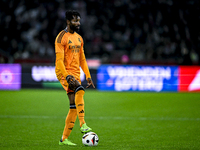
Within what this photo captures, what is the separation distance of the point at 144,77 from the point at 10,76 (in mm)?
5767

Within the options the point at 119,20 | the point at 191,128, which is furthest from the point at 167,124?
the point at 119,20

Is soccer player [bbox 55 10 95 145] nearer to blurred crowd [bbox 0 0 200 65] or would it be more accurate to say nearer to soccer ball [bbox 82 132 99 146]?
soccer ball [bbox 82 132 99 146]

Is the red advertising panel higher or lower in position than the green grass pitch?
higher

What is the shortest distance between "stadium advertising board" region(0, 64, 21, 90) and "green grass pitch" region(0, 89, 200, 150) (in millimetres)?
3050

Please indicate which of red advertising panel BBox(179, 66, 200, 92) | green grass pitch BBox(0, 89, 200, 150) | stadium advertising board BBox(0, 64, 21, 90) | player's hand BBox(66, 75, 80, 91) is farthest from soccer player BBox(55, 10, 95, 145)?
red advertising panel BBox(179, 66, 200, 92)

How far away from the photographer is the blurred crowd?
17062mm

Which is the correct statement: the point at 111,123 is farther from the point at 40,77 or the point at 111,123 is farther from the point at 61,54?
the point at 40,77

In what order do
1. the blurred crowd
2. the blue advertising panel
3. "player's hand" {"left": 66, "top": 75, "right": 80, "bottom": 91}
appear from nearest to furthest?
"player's hand" {"left": 66, "top": 75, "right": 80, "bottom": 91}, the blue advertising panel, the blurred crowd

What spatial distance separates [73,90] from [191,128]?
296 cm

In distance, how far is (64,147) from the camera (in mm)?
4441

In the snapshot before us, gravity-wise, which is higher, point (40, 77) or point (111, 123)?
point (40, 77)

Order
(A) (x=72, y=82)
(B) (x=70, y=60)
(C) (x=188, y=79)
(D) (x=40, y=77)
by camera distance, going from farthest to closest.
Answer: (D) (x=40, y=77) → (C) (x=188, y=79) → (B) (x=70, y=60) → (A) (x=72, y=82)

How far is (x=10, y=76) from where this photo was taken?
14.1 metres

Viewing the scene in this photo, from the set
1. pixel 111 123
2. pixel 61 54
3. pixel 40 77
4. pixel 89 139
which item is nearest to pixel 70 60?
pixel 61 54
